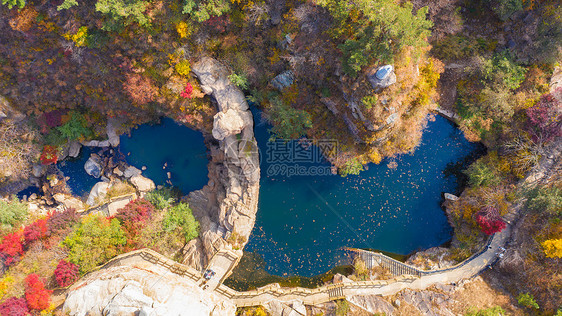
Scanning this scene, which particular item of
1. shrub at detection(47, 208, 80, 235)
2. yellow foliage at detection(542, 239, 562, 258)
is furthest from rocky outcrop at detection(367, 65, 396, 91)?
shrub at detection(47, 208, 80, 235)

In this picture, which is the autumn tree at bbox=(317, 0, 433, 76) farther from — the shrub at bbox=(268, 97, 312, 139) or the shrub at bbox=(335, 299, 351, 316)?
the shrub at bbox=(335, 299, 351, 316)

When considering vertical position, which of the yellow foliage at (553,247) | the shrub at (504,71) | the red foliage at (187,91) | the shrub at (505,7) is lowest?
the yellow foliage at (553,247)

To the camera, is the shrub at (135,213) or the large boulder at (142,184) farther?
the large boulder at (142,184)

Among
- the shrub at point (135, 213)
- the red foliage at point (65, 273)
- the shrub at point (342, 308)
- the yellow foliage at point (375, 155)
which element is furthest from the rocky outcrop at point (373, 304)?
the red foliage at point (65, 273)

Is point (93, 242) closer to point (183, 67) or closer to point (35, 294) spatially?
point (35, 294)

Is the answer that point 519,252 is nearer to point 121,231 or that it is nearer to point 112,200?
point 121,231

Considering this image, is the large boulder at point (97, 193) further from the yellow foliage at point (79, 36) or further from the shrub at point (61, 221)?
the yellow foliage at point (79, 36)

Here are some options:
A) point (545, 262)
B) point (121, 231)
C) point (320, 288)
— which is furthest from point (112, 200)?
point (545, 262)
